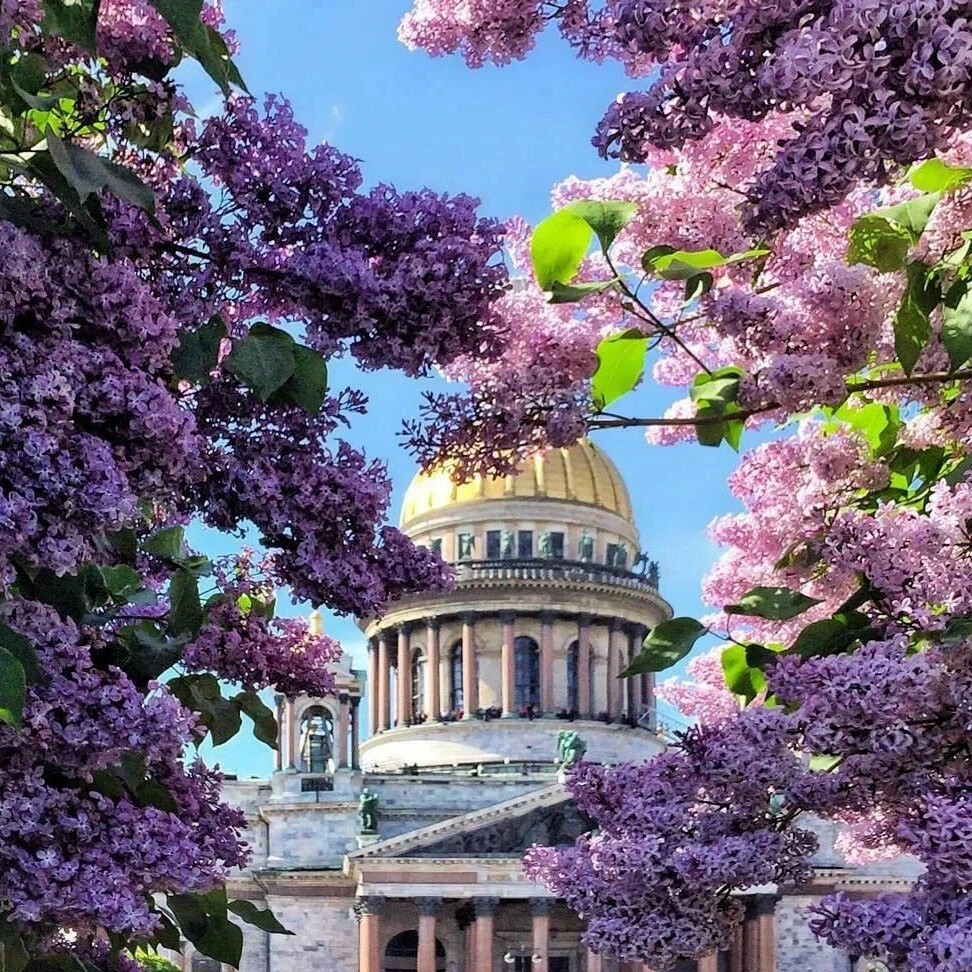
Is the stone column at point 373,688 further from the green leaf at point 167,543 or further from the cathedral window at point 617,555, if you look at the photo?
the green leaf at point 167,543

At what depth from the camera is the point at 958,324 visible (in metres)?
5.05

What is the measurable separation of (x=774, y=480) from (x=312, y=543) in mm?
2862

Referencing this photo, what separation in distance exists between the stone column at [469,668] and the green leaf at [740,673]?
205ft

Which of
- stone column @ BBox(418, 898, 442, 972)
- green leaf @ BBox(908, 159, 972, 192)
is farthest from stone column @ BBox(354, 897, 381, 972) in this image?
green leaf @ BBox(908, 159, 972, 192)

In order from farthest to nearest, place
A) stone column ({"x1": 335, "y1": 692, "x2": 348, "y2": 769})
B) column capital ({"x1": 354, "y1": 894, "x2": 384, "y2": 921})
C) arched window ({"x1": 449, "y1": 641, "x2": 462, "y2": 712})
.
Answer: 1. arched window ({"x1": 449, "y1": 641, "x2": 462, "y2": 712})
2. stone column ({"x1": 335, "y1": 692, "x2": 348, "y2": 769})
3. column capital ({"x1": 354, "y1": 894, "x2": 384, "y2": 921})

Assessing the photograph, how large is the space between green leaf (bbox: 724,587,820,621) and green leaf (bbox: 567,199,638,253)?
4.60 ft

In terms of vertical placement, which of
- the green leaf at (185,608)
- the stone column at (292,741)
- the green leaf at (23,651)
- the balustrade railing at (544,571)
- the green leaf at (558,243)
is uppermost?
the balustrade railing at (544,571)

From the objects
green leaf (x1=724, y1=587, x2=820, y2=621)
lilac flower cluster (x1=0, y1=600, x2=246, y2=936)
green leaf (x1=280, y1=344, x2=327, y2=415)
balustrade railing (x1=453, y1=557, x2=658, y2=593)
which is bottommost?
lilac flower cluster (x1=0, y1=600, x2=246, y2=936)

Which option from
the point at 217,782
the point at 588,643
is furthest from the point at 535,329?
the point at 588,643

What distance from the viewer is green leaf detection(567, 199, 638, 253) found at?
520cm

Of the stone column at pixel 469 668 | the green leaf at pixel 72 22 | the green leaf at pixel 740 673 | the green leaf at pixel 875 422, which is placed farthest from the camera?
the stone column at pixel 469 668

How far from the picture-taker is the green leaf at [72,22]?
423cm

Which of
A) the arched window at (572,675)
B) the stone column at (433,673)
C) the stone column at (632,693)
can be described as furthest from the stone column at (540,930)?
the stone column at (632,693)

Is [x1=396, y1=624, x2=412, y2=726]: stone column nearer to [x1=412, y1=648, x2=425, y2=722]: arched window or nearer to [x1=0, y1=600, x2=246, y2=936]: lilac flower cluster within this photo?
[x1=412, y1=648, x2=425, y2=722]: arched window
